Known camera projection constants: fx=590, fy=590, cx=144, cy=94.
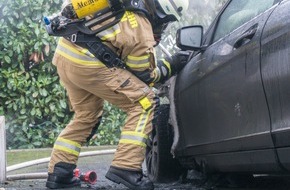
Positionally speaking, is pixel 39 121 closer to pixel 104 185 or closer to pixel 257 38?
pixel 104 185

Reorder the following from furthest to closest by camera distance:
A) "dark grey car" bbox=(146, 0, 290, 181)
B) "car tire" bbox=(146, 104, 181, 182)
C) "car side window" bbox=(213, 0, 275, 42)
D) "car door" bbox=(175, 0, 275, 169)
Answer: "car tire" bbox=(146, 104, 181, 182) → "car side window" bbox=(213, 0, 275, 42) → "car door" bbox=(175, 0, 275, 169) → "dark grey car" bbox=(146, 0, 290, 181)

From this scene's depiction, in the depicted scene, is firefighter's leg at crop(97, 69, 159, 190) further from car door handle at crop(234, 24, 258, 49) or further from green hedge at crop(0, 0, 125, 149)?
green hedge at crop(0, 0, 125, 149)

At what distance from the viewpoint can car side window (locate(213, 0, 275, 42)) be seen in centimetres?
362

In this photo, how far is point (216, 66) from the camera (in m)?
3.82

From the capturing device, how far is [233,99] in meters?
3.53

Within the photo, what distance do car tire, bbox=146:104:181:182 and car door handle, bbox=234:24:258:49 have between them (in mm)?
1465

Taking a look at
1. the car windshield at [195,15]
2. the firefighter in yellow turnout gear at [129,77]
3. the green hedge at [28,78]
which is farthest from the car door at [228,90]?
the car windshield at [195,15]

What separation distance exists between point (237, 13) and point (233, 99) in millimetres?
784

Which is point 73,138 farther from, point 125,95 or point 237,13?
point 237,13

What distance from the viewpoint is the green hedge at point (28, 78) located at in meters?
7.88

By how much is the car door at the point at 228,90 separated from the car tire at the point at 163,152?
0.20 metres

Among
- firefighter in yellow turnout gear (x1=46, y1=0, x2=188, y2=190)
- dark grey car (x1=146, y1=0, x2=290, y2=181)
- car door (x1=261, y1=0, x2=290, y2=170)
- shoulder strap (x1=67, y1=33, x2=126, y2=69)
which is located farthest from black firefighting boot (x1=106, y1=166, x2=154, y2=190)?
car door (x1=261, y1=0, x2=290, y2=170)

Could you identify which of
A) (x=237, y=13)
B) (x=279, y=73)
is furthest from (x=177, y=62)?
(x=279, y=73)

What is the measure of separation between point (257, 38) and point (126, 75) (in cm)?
131
